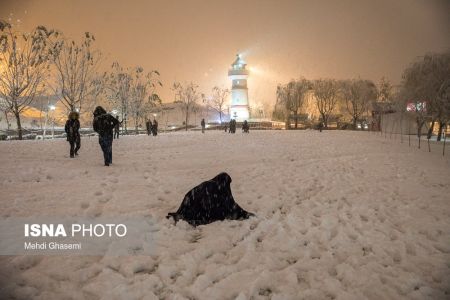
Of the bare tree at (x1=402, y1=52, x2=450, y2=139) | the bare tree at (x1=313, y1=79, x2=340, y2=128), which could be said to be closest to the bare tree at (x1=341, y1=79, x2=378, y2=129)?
the bare tree at (x1=313, y1=79, x2=340, y2=128)

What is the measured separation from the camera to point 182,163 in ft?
47.4

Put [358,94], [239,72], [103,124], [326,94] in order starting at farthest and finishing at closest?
[239,72] → [326,94] → [358,94] → [103,124]

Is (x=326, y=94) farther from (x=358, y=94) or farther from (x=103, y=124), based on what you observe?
(x=103, y=124)

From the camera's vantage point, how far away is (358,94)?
72.1 meters

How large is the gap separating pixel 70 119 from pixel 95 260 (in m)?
10.7

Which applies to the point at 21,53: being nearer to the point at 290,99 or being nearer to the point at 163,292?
the point at 163,292

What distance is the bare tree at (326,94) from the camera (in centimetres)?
7419

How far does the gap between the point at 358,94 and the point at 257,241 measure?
74381 millimetres

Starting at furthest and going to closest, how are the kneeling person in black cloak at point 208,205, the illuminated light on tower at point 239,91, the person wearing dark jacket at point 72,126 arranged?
1. the illuminated light on tower at point 239,91
2. the person wearing dark jacket at point 72,126
3. the kneeling person in black cloak at point 208,205

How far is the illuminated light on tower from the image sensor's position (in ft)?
286

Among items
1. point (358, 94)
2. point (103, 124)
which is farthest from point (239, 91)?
point (103, 124)

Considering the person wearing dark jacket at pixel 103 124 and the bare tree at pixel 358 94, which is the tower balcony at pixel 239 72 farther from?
the person wearing dark jacket at pixel 103 124

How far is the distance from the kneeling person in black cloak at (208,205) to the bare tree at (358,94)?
71.9 m

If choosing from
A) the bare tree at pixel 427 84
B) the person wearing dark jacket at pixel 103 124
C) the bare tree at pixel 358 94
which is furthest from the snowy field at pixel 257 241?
the bare tree at pixel 358 94
